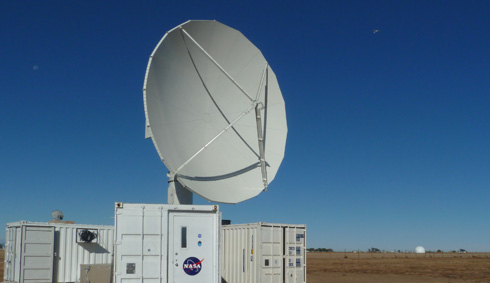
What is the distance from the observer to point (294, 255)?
2106cm

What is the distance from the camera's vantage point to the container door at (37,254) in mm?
22078

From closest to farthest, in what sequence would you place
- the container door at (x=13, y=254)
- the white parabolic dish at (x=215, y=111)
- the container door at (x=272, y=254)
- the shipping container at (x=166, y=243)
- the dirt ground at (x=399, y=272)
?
the shipping container at (x=166, y=243) → the white parabolic dish at (x=215, y=111) → the container door at (x=272, y=254) → the container door at (x=13, y=254) → the dirt ground at (x=399, y=272)

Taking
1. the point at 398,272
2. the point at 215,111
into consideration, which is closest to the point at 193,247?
the point at 215,111

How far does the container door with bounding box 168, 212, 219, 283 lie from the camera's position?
16922mm

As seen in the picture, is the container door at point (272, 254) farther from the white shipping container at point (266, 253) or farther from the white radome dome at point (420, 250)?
Answer: the white radome dome at point (420, 250)

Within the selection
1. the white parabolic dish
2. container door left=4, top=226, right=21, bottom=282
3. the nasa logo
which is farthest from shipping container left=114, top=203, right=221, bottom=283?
container door left=4, top=226, right=21, bottom=282

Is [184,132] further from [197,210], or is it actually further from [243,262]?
[243,262]

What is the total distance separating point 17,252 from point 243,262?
929 cm

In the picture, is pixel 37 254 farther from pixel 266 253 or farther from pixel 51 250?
pixel 266 253

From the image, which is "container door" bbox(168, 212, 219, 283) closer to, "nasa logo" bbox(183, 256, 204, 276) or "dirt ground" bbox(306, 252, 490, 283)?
"nasa logo" bbox(183, 256, 204, 276)

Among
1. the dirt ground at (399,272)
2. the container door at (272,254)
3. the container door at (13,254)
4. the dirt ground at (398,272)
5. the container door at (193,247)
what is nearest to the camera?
the container door at (193,247)

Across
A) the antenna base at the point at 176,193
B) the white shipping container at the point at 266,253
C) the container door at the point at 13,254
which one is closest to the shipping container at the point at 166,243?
the antenna base at the point at 176,193

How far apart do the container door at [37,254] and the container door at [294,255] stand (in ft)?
32.7

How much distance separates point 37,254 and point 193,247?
347 inches
